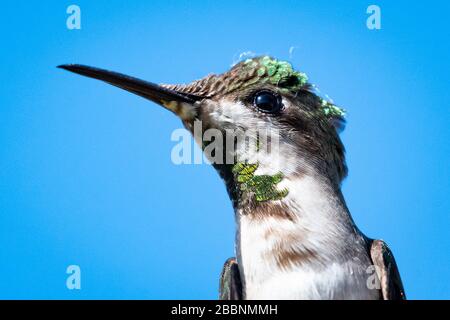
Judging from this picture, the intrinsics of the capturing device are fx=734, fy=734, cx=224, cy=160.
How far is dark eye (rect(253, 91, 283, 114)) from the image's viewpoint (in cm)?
712

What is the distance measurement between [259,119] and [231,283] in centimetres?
156

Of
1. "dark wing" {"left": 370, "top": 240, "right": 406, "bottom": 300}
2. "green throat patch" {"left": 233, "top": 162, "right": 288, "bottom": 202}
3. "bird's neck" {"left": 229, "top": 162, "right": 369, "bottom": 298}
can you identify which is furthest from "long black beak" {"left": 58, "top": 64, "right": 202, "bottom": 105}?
"dark wing" {"left": 370, "top": 240, "right": 406, "bottom": 300}

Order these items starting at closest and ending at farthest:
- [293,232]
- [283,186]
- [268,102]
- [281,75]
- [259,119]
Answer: [293,232] → [283,186] → [259,119] → [268,102] → [281,75]

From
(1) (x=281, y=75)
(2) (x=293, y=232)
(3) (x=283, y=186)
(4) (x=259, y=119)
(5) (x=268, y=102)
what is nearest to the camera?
(2) (x=293, y=232)

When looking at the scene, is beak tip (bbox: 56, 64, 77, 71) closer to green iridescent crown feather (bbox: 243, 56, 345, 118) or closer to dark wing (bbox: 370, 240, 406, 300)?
green iridescent crown feather (bbox: 243, 56, 345, 118)

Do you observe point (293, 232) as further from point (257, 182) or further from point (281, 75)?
point (281, 75)

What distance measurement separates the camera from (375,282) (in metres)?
6.43

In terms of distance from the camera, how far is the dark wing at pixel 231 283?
6.61 metres

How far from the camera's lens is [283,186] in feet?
21.7

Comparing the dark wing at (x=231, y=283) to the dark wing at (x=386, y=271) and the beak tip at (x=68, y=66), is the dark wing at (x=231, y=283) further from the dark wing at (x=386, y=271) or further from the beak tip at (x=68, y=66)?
the beak tip at (x=68, y=66)

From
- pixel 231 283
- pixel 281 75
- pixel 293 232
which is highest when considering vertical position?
pixel 281 75

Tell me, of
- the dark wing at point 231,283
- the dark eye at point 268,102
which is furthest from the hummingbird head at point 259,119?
the dark wing at point 231,283

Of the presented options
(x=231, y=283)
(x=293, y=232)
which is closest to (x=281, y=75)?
(x=293, y=232)
